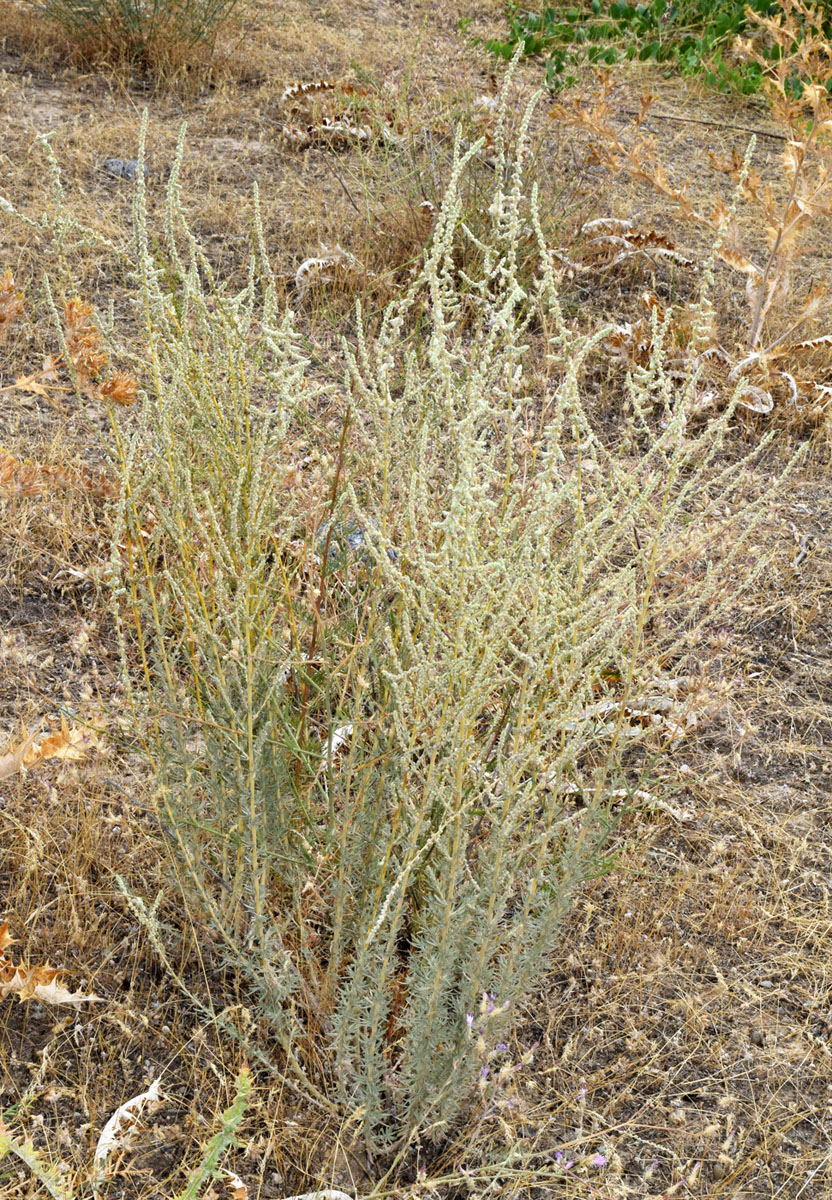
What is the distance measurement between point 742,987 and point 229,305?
5.41 feet

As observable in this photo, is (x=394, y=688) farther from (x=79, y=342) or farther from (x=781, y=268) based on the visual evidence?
(x=781, y=268)

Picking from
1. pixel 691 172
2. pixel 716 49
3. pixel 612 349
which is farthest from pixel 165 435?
pixel 716 49

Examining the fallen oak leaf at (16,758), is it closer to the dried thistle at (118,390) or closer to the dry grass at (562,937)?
the dry grass at (562,937)

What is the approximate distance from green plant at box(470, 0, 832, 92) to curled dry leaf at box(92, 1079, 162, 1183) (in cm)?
610

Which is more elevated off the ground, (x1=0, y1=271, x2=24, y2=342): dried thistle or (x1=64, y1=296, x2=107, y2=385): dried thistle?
(x1=64, y1=296, x2=107, y2=385): dried thistle

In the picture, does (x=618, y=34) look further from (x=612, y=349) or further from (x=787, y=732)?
(x=787, y=732)

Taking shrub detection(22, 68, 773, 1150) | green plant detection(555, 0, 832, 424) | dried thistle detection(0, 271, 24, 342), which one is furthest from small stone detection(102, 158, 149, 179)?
dried thistle detection(0, 271, 24, 342)

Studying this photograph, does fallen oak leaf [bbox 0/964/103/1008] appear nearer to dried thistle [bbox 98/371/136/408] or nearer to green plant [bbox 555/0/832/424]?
dried thistle [bbox 98/371/136/408]

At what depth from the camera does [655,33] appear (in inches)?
271

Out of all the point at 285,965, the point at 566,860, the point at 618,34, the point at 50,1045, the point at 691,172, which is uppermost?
the point at 618,34

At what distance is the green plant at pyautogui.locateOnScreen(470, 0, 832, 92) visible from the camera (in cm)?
647

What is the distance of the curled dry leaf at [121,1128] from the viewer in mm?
1632

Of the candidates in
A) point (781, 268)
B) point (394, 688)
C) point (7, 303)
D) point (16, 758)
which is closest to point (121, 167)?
point (781, 268)

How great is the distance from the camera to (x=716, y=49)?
6719mm
